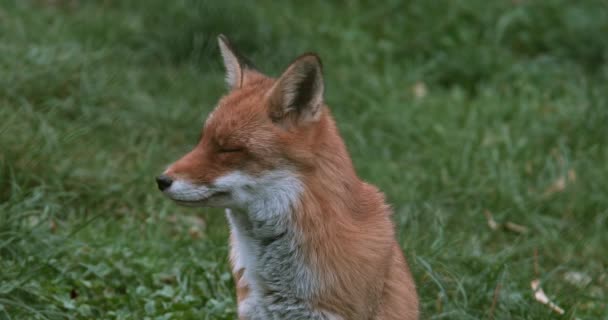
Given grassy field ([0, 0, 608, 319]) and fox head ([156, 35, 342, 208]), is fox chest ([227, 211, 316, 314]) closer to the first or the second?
fox head ([156, 35, 342, 208])

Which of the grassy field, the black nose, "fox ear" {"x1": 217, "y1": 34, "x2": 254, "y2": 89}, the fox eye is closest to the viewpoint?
the black nose

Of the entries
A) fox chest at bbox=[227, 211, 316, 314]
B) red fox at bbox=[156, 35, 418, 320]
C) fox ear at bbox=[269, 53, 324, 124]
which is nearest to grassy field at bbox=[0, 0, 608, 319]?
fox chest at bbox=[227, 211, 316, 314]

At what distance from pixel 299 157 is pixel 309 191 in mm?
154

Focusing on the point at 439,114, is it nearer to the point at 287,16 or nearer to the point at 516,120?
the point at 516,120

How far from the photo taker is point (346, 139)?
8.27 m

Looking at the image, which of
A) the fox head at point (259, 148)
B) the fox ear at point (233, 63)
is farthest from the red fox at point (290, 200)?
the fox ear at point (233, 63)

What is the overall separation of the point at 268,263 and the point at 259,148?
536mm

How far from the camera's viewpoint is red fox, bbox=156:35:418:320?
4070mm

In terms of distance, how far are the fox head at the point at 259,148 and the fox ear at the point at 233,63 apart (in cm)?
35

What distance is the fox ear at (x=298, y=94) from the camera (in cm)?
412

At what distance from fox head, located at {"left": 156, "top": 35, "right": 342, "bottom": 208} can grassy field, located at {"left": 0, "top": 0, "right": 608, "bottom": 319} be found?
127 cm

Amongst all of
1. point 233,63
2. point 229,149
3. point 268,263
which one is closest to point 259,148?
point 229,149

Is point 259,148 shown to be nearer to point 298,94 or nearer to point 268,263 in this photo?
point 298,94

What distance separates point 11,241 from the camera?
17.2 ft
